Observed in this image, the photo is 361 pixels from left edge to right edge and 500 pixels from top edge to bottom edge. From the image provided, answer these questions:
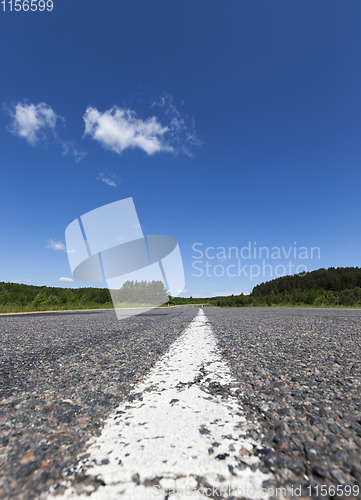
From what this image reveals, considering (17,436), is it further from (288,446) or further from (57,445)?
(288,446)

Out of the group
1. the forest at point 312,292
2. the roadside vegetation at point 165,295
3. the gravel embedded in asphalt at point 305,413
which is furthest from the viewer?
the forest at point 312,292

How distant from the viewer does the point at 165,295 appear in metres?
71.1

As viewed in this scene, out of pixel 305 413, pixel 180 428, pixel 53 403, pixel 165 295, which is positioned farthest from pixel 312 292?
pixel 165 295

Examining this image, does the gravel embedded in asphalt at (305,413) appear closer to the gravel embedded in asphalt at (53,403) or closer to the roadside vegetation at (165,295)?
the gravel embedded in asphalt at (53,403)

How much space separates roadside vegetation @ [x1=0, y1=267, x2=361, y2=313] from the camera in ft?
85.1

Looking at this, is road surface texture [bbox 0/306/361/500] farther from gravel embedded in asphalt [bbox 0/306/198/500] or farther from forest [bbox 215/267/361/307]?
forest [bbox 215/267/361/307]

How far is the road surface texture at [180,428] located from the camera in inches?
41.3

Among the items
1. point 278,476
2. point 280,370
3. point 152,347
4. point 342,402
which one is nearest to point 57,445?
point 278,476

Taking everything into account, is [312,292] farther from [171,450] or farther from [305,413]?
[171,450]

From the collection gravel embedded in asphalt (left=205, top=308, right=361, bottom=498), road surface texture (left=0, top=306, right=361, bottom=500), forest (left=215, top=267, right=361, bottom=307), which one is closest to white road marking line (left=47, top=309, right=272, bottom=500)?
road surface texture (left=0, top=306, right=361, bottom=500)

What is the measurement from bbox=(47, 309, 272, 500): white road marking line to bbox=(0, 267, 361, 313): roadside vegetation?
876 inches

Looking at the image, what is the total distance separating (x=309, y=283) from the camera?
254 feet

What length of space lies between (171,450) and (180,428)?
0.25 metres

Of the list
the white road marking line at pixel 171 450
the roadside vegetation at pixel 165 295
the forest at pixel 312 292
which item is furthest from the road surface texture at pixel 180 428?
the forest at pixel 312 292
